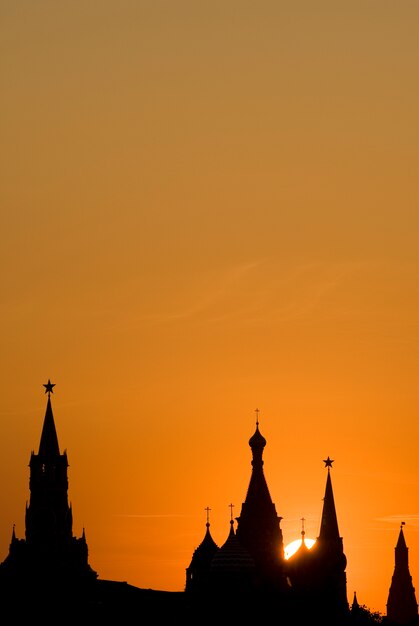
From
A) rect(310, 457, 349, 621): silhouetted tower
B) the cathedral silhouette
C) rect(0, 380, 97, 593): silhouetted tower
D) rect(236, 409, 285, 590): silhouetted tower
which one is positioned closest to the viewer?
the cathedral silhouette

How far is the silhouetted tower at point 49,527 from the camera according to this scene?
538ft

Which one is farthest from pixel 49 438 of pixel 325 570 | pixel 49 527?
pixel 325 570

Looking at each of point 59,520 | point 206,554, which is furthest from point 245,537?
point 59,520

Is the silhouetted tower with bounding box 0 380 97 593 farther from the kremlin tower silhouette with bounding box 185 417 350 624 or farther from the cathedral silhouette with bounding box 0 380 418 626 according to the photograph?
the kremlin tower silhouette with bounding box 185 417 350 624

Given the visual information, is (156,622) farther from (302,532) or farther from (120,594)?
(302,532)

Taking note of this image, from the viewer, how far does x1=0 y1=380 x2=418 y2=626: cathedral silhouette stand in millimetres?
158750

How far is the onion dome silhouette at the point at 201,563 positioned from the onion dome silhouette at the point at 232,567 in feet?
16.7

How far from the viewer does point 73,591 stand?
159375 mm

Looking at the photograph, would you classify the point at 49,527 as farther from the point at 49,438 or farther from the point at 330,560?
the point at 330,560

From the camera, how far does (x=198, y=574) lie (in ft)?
575

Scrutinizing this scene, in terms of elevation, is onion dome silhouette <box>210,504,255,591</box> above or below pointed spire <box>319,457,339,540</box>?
below

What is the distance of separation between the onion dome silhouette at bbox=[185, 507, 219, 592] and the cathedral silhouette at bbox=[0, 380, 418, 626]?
3.1 inches

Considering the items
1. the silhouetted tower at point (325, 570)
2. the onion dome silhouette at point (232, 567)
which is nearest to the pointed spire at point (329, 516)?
the silhouetted tower at point (325, 570)

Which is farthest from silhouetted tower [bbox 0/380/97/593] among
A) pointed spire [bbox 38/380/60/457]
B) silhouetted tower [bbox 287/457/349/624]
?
silhouetted tower [bbox 287/457/349/624]
